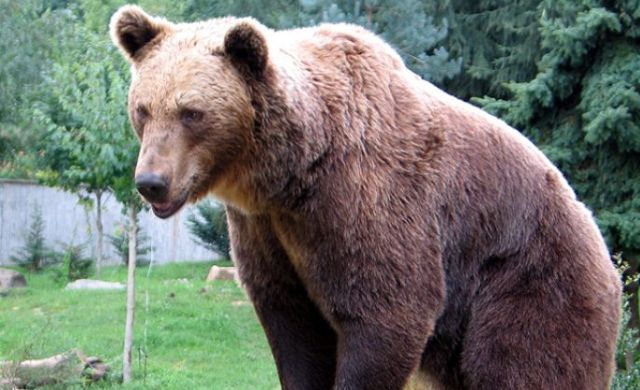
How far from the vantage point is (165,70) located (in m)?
4.01

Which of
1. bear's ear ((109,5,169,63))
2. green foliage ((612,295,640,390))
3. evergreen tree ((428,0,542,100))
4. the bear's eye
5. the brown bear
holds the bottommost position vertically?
green foliage ((612,295,640,390))

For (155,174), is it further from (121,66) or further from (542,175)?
(121,66)

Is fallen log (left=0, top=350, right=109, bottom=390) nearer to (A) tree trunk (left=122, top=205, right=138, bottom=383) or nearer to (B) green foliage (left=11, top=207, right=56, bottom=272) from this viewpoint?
(A) tree trunk (left=122, top=205, right=138, bottom=383)

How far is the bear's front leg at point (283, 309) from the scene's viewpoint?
4.53 metres

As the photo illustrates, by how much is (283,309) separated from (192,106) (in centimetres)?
112

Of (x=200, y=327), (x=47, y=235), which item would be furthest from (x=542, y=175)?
(x=47, y=235)

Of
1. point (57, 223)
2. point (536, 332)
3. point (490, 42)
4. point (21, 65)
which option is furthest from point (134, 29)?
point (57, 223)

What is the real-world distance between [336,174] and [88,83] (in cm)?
895

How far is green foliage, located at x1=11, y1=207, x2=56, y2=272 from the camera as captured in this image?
27.9 m

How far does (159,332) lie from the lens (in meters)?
16.3

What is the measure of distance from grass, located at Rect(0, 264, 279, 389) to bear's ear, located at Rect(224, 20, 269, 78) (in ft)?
22.2

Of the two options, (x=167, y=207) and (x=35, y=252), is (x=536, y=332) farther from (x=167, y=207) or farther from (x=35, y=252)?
(x=35, y=252)

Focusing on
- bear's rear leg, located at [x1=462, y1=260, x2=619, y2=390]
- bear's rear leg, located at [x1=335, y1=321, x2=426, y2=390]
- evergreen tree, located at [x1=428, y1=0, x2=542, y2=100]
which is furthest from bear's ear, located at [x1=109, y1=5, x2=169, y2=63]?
evergreen tree, located at [x1=428, y1=0, x2=542, y2=100]

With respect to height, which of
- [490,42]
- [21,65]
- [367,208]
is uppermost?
[367,208]
